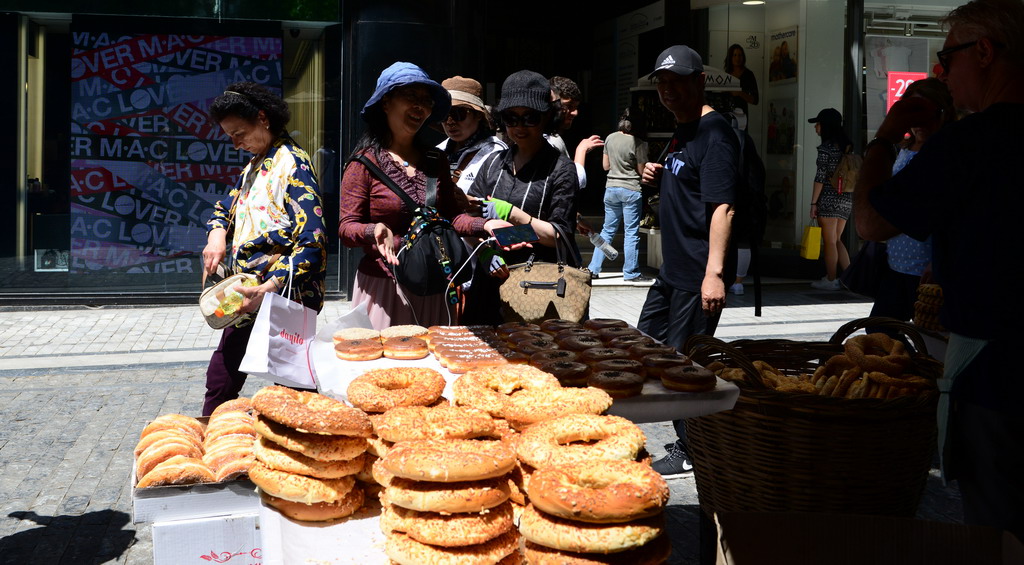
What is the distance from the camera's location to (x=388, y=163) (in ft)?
14.9

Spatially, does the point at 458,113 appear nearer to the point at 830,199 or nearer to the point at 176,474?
the point at 176,474

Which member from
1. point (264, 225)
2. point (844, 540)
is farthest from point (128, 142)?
point (844, 540)

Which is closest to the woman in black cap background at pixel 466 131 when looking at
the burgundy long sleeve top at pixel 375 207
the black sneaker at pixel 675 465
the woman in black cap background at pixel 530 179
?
the woman in black cap background at pixel 530 179

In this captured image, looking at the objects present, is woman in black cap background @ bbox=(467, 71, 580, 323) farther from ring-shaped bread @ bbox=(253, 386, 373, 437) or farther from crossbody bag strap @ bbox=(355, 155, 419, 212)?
ring-shaped bread @ bbox=(253, 386, 373, 437)

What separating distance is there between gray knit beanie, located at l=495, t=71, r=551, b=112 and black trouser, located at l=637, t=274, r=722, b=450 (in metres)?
1.10

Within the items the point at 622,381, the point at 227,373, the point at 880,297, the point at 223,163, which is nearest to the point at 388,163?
the point at 227,373

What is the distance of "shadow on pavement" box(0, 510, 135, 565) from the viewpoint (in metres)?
4.30

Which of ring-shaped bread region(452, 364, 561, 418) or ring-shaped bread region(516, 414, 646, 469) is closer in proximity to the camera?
ring-shaped bread region(516, 414, 646, 469)

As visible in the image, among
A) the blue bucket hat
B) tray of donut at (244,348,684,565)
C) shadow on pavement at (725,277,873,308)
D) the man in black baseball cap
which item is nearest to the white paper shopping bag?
tray of donut at (244,348,684,565)

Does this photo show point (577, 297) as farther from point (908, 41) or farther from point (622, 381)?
point (908, 41)

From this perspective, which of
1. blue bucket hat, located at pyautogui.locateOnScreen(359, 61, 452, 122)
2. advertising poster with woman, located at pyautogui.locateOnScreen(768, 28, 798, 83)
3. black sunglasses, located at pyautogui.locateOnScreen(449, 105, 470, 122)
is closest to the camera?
blue bucket hat, located at pyautogui.locateOnScreen(359, 61, 452, 122)

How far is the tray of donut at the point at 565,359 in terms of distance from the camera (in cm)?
308

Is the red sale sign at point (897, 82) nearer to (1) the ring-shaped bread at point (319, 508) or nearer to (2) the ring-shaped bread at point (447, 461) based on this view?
(1) the ring-shaped bread at point (319, 508)

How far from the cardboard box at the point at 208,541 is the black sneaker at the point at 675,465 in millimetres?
2653
